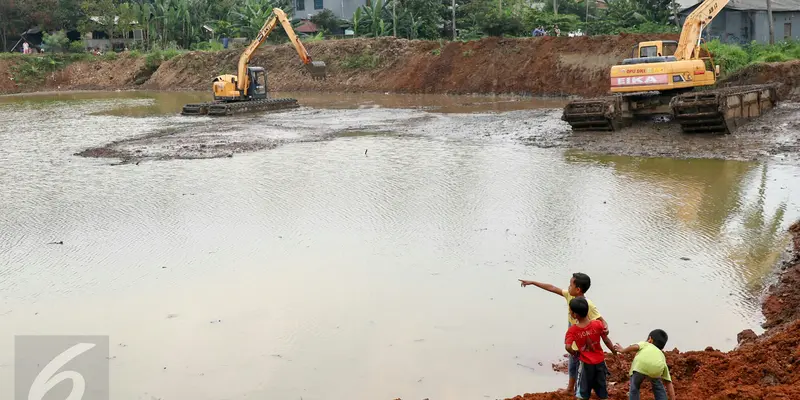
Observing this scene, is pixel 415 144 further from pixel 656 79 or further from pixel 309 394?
pixel 309 394

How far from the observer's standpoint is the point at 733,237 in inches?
417

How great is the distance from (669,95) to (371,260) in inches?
533

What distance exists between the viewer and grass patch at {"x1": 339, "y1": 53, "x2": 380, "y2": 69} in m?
42.9

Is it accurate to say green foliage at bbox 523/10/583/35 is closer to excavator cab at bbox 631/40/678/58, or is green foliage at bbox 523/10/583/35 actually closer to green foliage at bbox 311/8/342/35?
green foliage at bbox 311/8/342/35

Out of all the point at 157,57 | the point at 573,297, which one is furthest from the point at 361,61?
the point at 573,297

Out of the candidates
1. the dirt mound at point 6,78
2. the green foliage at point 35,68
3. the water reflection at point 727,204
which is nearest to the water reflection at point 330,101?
the dirt mound at point 6,78

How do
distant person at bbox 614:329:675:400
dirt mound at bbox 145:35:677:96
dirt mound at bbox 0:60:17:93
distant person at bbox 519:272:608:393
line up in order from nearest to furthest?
1. distant person at bbox 614:329:675:400
2. distant person at bbox 519:272:608:393
3. dirt mound at bbox 145:35:677:96
4. dirt mound at bbox 0:60:17:93

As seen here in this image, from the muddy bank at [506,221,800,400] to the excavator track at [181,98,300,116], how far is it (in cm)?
2428

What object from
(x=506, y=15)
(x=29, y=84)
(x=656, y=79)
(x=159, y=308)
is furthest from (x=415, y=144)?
(x=29, y=84)

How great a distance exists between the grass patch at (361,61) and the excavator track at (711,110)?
85.0 feet

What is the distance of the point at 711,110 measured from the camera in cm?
1788

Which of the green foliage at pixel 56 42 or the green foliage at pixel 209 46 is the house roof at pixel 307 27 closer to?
the green foliage at pixel 209 46

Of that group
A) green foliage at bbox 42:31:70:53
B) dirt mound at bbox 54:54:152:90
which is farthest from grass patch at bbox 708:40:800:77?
green foliage at bbox 42:31:70:53

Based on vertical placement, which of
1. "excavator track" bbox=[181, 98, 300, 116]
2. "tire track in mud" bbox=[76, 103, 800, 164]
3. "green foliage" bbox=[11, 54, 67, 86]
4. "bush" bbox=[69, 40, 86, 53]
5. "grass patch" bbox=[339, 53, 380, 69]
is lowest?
"tire track in mud" bbox=[76, 103, 800, 164]
